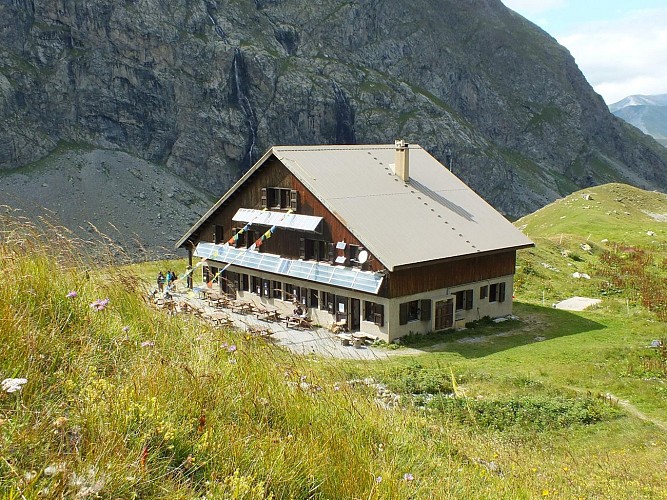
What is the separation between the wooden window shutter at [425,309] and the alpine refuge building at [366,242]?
0.24 ft

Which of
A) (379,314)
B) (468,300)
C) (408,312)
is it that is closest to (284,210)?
(379,314)

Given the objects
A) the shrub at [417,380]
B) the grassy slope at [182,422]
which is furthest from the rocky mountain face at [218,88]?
the grassy slope at [182,422]

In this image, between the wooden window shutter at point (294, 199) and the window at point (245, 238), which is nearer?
the wooden window shutter at point (294, 199)

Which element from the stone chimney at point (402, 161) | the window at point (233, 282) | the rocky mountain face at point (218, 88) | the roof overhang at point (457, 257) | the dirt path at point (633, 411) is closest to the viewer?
the dirt path at point (633, 411)

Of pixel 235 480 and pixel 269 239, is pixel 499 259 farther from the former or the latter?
pixel 235 480

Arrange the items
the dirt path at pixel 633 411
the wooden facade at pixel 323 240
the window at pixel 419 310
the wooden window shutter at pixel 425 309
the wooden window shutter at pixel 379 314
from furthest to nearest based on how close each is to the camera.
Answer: the wooden window shutter at pixel 425 309 < the window at pixel 419 310 < the wooden window shutter at pixel 379 314 < the wooden facade at pixel 323 240 < the dirt path at pixel 633 411

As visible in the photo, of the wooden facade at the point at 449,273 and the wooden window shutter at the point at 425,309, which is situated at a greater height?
the wooden facade at the point at 449,273

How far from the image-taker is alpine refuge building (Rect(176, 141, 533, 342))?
111 feet

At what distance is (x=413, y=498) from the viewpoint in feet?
22.1

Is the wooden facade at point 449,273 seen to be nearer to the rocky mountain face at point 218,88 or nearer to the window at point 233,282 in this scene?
the window at point 233,282

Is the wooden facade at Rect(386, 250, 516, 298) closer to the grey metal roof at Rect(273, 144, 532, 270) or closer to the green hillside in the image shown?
the grey metal roof at Rect(273, 144, 532, 270)

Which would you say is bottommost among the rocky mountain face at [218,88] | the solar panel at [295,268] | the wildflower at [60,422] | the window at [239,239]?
the solar panel at [295,268]

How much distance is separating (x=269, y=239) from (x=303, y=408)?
3288 centimetres

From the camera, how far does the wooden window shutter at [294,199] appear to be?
38.1m
